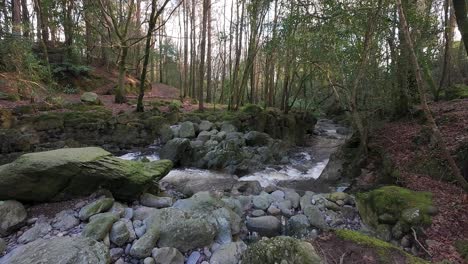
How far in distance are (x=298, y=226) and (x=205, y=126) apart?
636cm

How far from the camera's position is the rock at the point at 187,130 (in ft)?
30.5

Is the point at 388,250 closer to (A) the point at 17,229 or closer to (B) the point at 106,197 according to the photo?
(B) the point at 106,197

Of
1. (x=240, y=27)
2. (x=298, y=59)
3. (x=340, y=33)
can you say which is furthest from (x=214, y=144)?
(x=240, y=27)

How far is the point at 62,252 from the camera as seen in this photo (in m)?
2.69

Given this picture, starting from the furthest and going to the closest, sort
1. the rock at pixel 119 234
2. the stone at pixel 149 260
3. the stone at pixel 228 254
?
the rock at pixel 119 234
the stone at pixel 228 254
the stone at pixel 149 260

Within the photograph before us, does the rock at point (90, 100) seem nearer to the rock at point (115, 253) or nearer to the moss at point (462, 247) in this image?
the rock at point (115, 253)

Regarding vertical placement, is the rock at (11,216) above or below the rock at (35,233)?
above

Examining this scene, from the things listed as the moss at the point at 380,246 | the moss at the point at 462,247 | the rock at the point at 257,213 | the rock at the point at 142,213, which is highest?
the moss at the point at 380,246

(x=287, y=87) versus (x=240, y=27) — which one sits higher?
(x=240, y=27)

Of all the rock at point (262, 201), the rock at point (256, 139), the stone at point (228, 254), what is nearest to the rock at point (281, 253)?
the stone at point (228, 254)

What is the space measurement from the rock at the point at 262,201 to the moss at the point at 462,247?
2505 mm

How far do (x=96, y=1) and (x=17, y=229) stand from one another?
32.2 ft

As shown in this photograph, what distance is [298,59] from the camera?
347 inches

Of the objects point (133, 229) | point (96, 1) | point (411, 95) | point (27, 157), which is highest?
point (96, 1)
